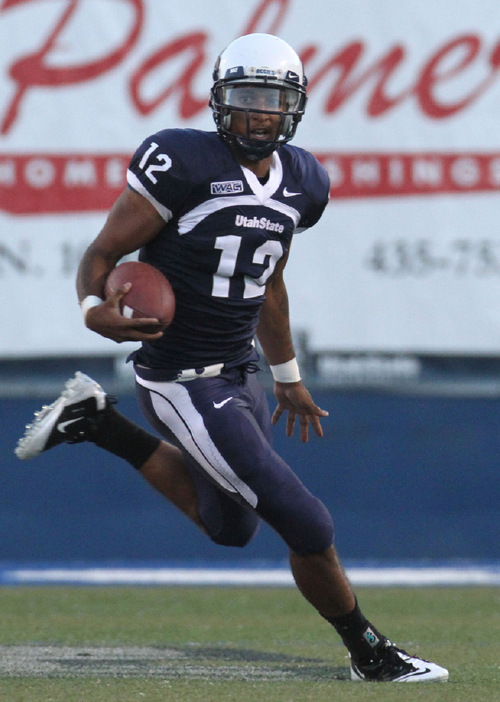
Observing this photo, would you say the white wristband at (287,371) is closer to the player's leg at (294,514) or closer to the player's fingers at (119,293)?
the player's leg at (294,514)

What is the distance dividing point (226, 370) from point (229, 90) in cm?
73

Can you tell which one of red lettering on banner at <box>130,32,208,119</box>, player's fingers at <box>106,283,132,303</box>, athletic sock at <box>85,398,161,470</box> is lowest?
athletic sock at <box>85,398,161,470</box>

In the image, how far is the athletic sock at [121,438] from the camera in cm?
329

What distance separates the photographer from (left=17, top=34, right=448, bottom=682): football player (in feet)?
9.10

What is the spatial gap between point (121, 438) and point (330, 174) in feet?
8.71

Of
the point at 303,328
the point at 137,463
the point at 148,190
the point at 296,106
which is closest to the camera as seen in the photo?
the point at 148,190

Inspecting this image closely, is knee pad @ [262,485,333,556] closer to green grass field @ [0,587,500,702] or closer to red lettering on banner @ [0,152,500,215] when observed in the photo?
green grass field @ [0,587,500,702]

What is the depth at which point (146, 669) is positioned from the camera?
9.47 ft

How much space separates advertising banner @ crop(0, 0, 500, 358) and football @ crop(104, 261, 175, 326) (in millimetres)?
2789

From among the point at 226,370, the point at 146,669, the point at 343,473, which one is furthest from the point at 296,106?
the point at 343,473

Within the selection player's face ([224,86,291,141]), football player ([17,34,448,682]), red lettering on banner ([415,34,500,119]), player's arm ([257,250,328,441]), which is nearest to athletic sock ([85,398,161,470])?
football player ([17,34,448,682])

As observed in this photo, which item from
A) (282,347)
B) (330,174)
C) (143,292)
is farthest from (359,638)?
(330,174)

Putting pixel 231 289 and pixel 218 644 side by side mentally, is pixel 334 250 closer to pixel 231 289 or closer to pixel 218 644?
pixel 218 644

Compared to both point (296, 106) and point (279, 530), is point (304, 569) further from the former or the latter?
point (296, 106)
